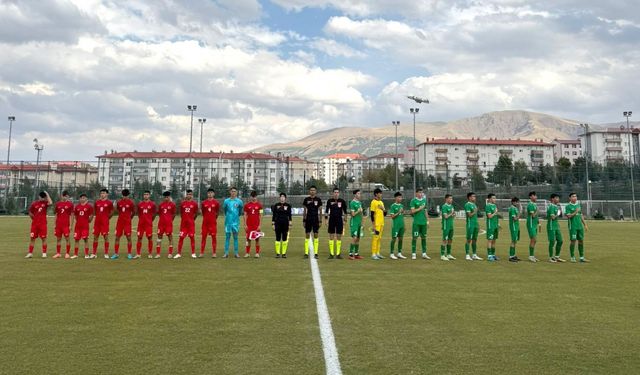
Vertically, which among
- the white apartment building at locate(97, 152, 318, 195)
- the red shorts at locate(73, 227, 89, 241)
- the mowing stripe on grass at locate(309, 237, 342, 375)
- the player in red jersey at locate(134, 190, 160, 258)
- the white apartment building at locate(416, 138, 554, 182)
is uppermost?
the white apartment building at locate(416, 138, 554, 182)

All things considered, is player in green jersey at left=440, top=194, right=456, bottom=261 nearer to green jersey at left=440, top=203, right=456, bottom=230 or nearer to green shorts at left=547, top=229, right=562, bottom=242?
green jersey at left=440, top=203, right=456, bottom=230

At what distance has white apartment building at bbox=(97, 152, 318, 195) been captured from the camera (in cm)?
6356

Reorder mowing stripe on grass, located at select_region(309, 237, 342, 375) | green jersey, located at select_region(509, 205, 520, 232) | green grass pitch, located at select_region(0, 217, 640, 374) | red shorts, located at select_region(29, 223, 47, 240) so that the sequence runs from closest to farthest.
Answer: mowing stripe on grass, located at select_region(309, 237, 342, 375)
green grass pitch, located at select_region(0, 217, 640, 374)
red shorts, located at select_region(29, 223, 47, 240)
green jersey, located at select_region(509, 205, 520, 232)

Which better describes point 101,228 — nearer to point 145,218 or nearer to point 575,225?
point 145,218

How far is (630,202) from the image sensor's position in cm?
5009

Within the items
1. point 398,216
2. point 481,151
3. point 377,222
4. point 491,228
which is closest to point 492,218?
point 491,228

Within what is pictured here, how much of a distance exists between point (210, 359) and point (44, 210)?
1058 centimetres

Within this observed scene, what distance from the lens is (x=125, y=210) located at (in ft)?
42.3

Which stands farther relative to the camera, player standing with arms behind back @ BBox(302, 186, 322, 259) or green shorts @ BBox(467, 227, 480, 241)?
green shorts @ BBox(467, 227, 480, 241)

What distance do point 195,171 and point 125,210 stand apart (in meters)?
62.1

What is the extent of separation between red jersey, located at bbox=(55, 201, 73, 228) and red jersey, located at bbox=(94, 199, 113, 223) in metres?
0.75

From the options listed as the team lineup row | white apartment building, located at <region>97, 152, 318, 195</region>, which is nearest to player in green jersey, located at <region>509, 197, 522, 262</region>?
the team lineup row

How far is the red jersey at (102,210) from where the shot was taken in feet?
42.0

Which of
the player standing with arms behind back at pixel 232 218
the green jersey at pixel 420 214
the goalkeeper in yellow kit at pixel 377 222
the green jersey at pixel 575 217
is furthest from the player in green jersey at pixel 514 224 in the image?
the player standing with arms behind back at pixel 232 218
